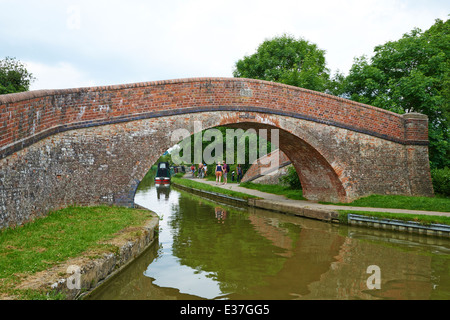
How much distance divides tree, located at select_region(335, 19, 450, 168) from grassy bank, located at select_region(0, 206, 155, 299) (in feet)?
36.0

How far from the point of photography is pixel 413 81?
1314cm

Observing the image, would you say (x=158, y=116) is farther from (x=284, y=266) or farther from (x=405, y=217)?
(x=405, y=217)

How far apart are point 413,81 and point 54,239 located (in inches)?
517

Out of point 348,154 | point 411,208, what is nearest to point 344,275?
point 411,208

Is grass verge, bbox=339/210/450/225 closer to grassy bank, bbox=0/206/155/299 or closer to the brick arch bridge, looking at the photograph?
the brick arch bridge

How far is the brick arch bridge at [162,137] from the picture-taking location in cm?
618

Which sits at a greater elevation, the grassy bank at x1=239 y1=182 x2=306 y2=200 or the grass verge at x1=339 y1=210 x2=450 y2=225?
the grass verge at x1=339 y1=210 x2=450 y2=225

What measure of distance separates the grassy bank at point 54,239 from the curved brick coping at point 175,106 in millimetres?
1360

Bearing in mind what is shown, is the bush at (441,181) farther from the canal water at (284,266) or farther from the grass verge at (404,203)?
the canal water at (284,266)

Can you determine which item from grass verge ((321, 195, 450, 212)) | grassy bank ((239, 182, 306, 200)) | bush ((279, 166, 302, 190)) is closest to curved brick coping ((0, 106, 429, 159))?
grass verge ((321, 195, 450, 212))

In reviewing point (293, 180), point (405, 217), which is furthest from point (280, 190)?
point (405, 217)

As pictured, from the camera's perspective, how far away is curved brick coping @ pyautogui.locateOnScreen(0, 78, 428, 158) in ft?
20.0

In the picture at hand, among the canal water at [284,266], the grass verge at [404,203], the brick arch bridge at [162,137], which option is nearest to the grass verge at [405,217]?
the canal water at [284,266]

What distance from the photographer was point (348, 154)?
10.8 meters
